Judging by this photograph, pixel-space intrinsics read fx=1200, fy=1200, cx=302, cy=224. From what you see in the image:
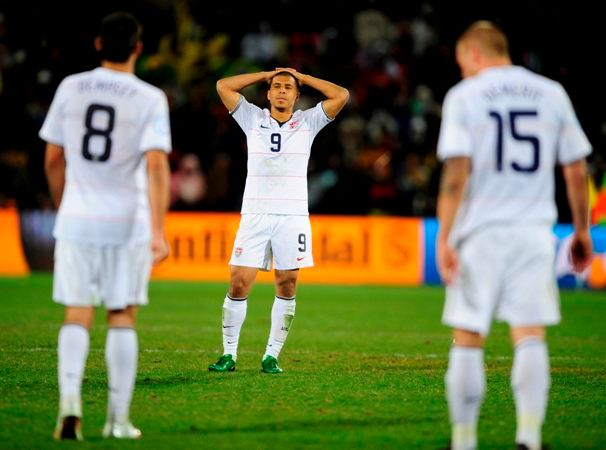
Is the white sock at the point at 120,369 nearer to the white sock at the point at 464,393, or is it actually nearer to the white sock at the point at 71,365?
the white sock at the point at 71,365

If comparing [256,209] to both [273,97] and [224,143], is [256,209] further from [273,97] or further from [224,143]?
[224,143]

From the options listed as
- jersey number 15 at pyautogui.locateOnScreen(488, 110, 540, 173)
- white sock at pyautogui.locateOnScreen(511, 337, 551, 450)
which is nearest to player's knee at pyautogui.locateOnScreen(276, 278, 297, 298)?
white sock at pyautogui.locateOnScreen(511, 337, 551, 450)

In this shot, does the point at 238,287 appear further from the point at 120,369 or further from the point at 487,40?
the point at 487,40

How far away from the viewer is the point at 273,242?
10398 mm

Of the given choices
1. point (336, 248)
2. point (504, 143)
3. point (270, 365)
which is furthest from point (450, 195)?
point (336, 248)

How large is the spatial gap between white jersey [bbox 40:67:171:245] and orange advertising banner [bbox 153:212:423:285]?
589 inches

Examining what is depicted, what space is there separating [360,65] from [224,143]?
4.23m

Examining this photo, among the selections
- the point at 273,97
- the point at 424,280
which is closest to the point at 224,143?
the point at 424,280

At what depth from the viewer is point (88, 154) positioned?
22.2ft

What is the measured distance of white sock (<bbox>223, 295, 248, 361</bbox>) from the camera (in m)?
10.3

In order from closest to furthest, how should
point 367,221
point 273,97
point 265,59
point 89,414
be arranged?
point 89,414 < point 273,97 < point 367,221 < point 265,59

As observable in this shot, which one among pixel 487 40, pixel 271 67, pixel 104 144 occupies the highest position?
pixel 271 67

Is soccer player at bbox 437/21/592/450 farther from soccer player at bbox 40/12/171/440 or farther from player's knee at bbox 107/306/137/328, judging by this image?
player's knee at bbox 107/306/137/328

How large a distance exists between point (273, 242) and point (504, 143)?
14.0 feet
